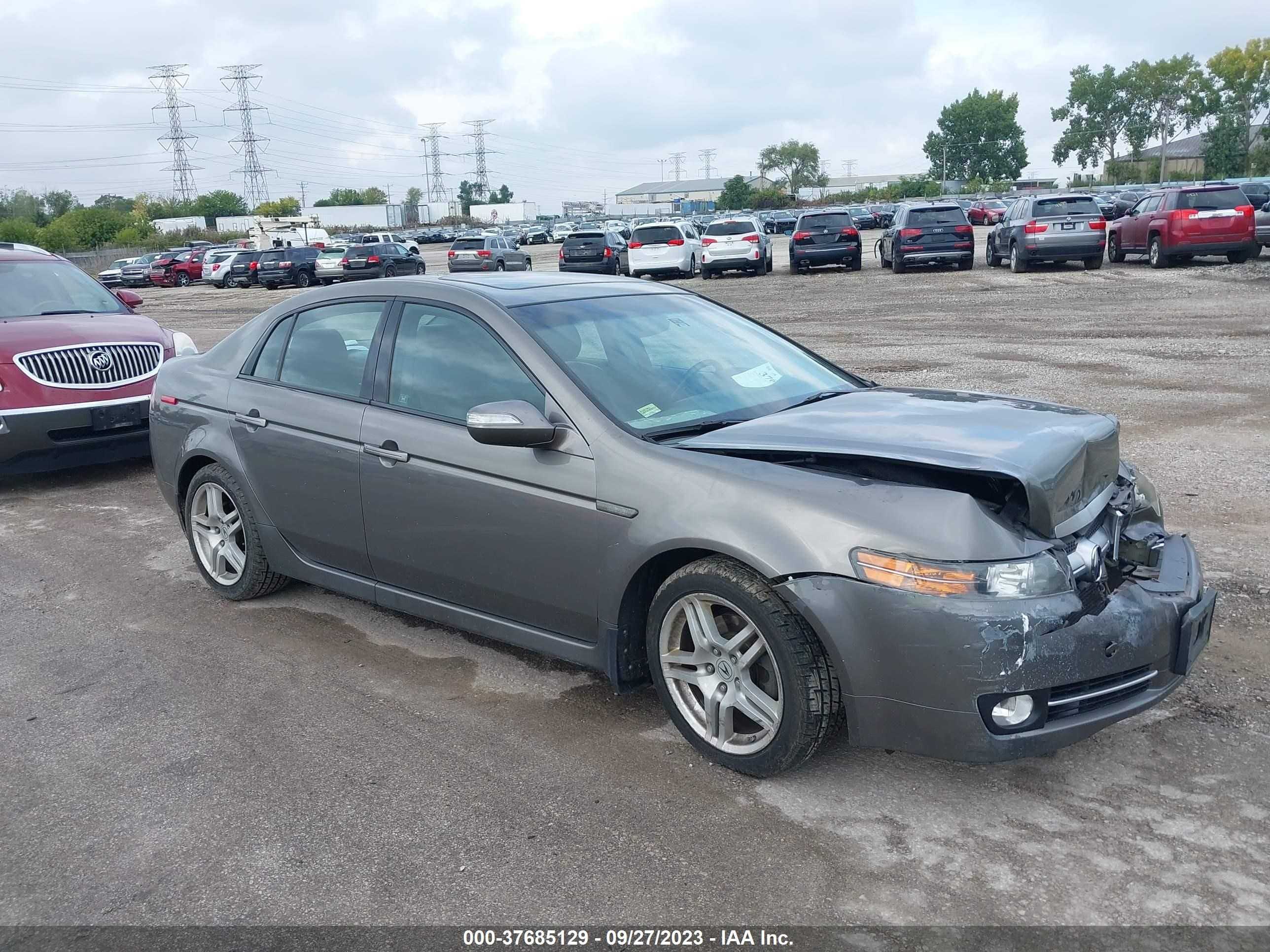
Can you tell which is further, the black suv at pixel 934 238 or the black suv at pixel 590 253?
the black suv at pixel 590 253

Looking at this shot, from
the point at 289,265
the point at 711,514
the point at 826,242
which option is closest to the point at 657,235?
the point at 826,242

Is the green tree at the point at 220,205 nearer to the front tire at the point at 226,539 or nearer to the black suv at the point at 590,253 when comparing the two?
the black suv at the point at 590,253

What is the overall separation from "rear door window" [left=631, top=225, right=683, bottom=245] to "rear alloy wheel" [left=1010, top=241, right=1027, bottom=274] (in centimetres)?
918

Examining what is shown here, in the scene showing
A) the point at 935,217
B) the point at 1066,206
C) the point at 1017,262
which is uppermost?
the point at 1066,206

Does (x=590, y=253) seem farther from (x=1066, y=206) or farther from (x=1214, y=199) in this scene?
(x=1214, y=199)

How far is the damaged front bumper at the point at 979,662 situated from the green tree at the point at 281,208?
11880cm

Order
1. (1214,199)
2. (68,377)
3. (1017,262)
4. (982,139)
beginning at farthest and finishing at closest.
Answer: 1. (982,139)
2. (1017,262)
3. (1214,199)
4. (68,377)

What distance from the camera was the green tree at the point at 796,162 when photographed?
509 ft

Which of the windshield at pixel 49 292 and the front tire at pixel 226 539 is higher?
the windshield at pixel 49 292

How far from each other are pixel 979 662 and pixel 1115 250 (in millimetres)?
26127

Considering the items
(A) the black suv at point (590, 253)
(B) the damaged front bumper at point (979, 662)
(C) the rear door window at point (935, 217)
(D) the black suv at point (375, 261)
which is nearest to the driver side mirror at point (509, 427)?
(B) the damaged front bumper at point (979, 662)

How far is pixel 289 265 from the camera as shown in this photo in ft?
130

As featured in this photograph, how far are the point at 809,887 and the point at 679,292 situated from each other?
2913mm

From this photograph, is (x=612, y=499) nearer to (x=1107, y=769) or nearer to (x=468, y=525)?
(x=468, y=525)
